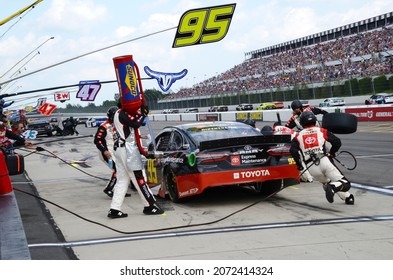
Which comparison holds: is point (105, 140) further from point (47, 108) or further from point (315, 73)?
point (315, 73)

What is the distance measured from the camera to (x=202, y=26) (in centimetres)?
1039

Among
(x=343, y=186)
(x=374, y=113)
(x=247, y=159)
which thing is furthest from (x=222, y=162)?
(x=374, y=113)

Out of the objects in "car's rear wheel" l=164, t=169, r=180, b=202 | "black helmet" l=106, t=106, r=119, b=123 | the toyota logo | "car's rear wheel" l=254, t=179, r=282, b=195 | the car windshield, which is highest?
"black helmet" l=106, t=106, r=119, b=123

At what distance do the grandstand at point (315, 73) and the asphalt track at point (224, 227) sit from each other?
122 ft

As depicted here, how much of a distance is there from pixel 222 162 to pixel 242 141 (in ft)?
1.46

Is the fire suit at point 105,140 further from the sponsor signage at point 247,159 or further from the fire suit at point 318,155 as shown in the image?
the fire suit at point 318,155

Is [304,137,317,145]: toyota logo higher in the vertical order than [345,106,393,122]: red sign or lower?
higher

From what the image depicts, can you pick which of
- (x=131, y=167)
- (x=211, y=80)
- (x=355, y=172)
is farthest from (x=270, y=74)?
(x=131, y=167)

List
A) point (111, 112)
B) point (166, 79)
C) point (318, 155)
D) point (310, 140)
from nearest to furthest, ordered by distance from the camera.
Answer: point (318, 155), point (310, 140), point (111, 112), point (166, 79)

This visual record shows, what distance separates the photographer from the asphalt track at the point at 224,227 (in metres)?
5.86

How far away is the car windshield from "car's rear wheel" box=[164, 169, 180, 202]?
2.33ft

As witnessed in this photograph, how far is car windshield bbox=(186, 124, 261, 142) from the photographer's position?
9.30 metres

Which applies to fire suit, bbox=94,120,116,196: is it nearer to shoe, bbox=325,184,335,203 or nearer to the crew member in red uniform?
the crew member in red uniform

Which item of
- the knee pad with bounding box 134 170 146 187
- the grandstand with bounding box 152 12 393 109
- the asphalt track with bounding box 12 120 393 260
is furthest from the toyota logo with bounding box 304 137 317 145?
the grandstand with bounding box 152 12 393 109
